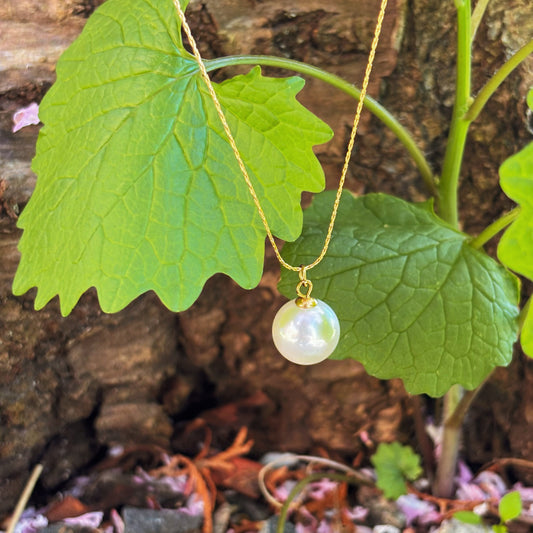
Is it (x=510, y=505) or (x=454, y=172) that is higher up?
(x=454, y=172)

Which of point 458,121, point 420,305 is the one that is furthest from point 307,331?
point 458,121

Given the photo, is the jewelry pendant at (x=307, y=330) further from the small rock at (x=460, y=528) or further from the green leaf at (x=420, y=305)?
the small rock at (x=460, y=528)

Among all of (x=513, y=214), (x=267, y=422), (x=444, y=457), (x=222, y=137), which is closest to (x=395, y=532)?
(x=444, y=457)

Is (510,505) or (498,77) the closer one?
(498,77)

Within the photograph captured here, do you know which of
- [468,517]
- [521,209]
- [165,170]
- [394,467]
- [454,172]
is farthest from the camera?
[394,467]

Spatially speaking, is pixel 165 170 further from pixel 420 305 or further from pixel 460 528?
pixel 460 528

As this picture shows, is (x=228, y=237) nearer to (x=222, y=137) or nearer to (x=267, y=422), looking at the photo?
(x=222, y=137)

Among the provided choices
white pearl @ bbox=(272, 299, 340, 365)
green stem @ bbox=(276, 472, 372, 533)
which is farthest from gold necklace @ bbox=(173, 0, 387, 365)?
green stem @ bbox=(276, 472, 372, 533)

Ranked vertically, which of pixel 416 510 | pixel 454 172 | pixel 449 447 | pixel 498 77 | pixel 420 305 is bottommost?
pixel 416 510
